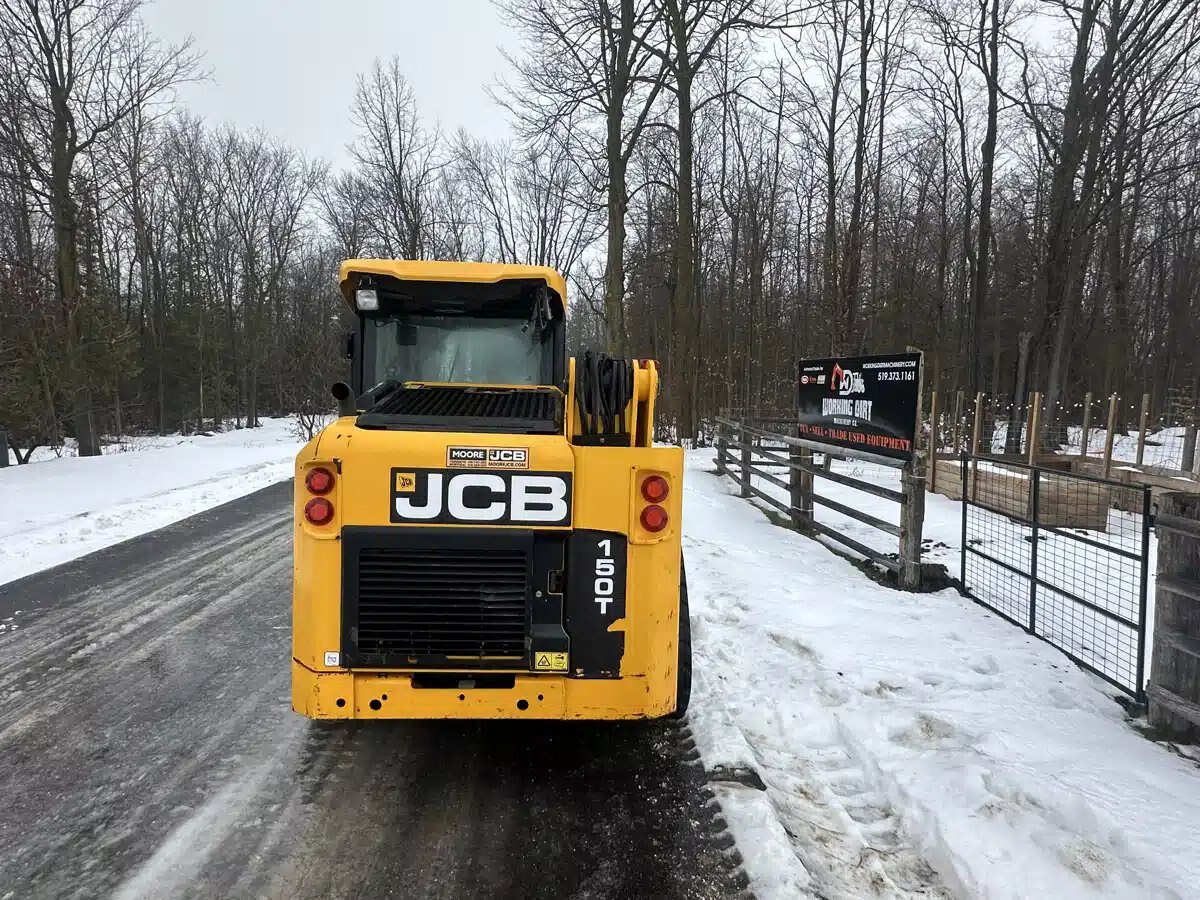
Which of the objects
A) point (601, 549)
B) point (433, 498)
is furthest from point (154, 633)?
point (601, 549)

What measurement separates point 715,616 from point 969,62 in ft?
79.5

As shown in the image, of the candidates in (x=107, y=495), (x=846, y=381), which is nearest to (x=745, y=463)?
(x=846, y=381)

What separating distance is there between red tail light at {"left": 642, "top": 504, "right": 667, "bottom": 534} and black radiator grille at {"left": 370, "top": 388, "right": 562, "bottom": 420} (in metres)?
0.96

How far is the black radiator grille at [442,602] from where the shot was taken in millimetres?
3205

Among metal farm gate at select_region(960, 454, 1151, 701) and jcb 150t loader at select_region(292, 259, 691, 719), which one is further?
metal farm gate at select_region(960, 454, 1151, 701)

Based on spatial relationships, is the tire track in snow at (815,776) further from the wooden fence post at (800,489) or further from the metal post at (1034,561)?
the wooden fence post at (800,489)

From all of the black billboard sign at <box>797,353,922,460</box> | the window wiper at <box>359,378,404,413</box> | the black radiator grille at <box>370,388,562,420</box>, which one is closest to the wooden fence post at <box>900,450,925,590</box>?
the black billboard sign at <box>797,353,922,460</box>

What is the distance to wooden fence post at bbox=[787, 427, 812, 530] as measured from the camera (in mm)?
9641

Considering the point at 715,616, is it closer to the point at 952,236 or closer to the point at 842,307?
the point at 842,307

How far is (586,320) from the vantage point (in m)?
52.5

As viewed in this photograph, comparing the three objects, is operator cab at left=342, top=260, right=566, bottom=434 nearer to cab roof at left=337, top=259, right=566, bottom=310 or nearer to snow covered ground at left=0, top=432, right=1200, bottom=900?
cab roof at left=337, top=259, right=566, bottom=310

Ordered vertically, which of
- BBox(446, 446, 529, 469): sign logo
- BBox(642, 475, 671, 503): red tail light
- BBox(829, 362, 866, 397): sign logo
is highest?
BBox(829, 362, 866, 397): sign logo

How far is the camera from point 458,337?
488 centimetres

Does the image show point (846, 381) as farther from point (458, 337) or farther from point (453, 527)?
point (453, 527)
